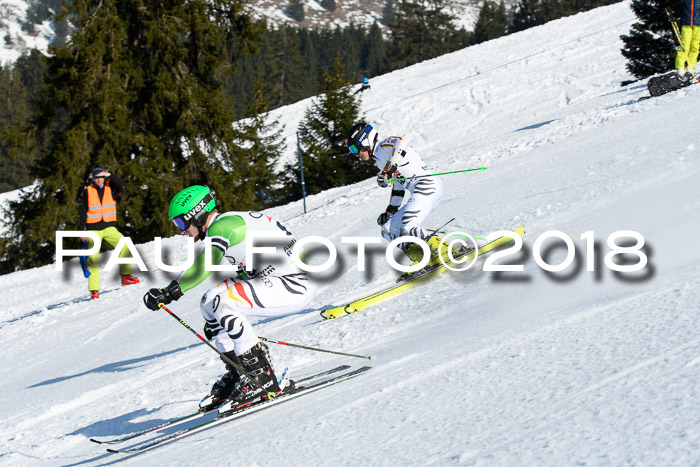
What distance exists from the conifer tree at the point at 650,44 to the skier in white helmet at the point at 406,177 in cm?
2009

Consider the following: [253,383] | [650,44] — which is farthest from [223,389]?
[650,44]

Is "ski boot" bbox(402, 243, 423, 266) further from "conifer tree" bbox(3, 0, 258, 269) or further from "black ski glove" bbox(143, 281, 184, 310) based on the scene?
"conifer tree" bbox(3, 0, 258, 269)

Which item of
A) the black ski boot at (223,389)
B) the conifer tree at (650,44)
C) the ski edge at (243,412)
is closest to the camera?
the ski edge at (243,412)

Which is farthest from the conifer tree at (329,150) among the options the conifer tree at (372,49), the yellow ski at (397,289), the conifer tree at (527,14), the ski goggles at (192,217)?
the conifer tree at (372,49)

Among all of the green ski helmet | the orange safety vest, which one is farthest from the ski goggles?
the orange safety vest

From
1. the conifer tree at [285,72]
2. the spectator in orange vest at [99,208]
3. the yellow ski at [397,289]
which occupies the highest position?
the conifer tree at [285,72]

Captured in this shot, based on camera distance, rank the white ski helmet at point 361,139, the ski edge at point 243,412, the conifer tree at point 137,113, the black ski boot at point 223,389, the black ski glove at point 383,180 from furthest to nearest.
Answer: the conifer tree at point 137,113 → the white ski helmet at point 361,139 → the black ski glove at point 383,180 → the black ski boot at point 223,389 → the ski edge at point 243,412

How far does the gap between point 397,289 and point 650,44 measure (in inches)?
854

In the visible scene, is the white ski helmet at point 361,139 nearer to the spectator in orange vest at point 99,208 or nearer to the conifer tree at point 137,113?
the spectator in orange vest at point 99,208

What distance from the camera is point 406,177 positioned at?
751cm

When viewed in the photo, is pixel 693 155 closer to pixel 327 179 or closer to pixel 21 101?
pixel 327 179

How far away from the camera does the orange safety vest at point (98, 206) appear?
10.6 metres

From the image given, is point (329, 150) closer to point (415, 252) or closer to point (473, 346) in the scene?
point (415, 252)

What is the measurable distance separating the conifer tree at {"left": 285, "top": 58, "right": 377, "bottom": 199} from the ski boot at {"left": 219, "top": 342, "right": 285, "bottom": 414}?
22211 mm
